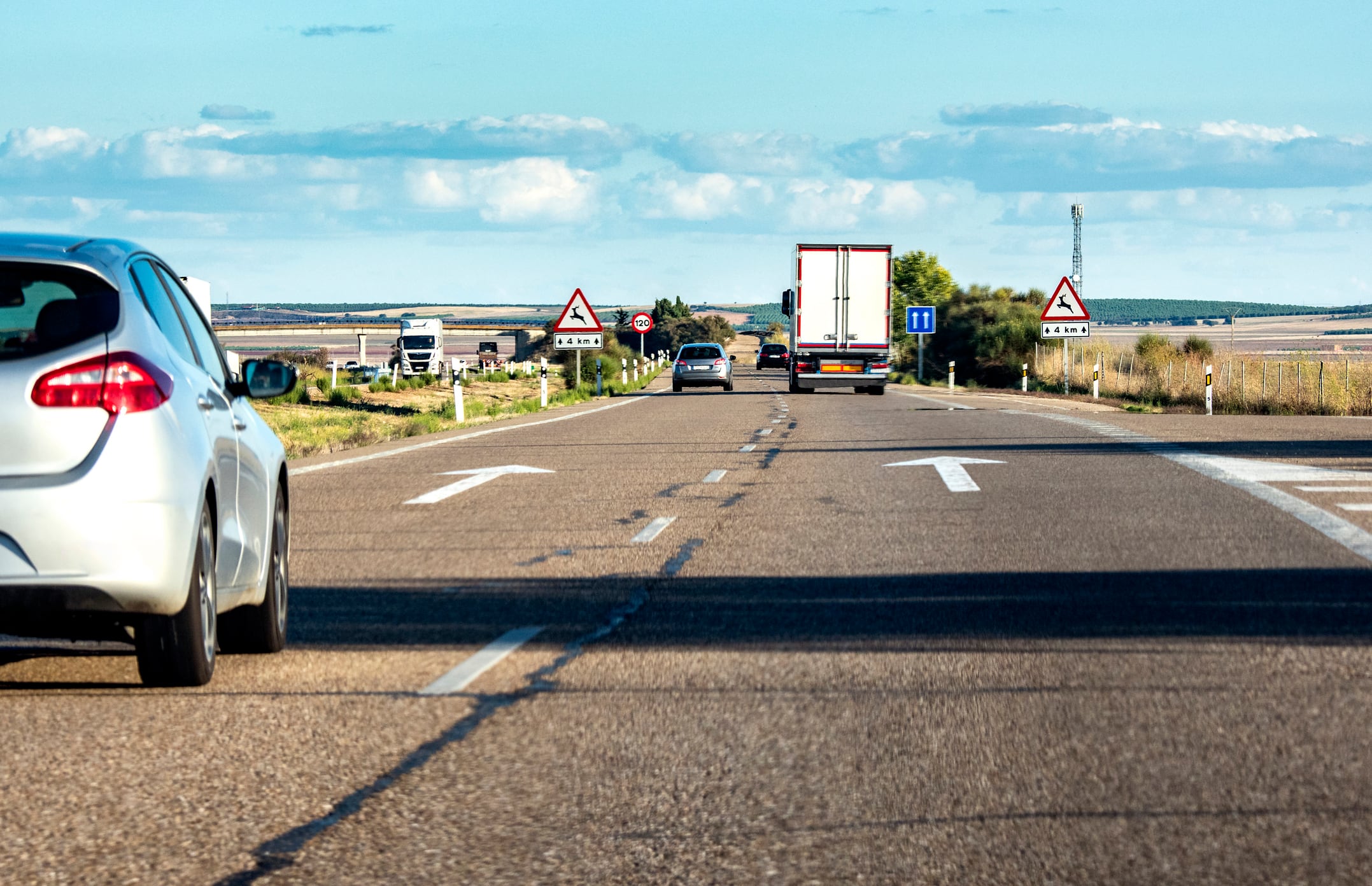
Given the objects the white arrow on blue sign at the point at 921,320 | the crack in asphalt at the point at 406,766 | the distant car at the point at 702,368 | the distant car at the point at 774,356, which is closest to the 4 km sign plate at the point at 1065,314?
the distant car at the point at 702,368

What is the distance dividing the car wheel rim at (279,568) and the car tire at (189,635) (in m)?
0.87

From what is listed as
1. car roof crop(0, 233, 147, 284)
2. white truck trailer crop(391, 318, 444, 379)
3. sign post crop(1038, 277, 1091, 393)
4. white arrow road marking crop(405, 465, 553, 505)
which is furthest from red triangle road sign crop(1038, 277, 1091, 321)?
white truck trailer crop(391, 318, 444, 379)

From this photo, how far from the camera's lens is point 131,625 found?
6.47 metres

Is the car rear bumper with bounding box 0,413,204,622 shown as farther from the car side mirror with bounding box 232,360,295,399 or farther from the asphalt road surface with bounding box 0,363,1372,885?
the car side mirror with bounding box 232,360,295,399

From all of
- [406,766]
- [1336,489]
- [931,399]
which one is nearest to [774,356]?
[931,399]

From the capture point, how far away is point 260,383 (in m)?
A: 7.43

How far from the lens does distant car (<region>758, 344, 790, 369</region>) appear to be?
331ft

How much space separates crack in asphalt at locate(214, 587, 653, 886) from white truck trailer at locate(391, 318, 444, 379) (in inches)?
3131

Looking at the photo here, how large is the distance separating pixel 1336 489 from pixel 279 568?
31.4ft

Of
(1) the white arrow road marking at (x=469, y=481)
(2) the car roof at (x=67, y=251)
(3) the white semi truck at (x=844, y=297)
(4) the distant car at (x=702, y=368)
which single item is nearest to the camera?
(2) the car roof at (x=67, y=251)

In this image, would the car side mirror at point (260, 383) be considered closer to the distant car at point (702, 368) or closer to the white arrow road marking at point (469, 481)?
the white arrow road marking at point (469, 481)

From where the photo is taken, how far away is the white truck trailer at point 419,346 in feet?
285

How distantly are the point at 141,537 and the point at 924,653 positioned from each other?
3110 mm

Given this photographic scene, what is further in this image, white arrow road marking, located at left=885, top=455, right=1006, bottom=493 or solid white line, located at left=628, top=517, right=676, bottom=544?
white arrow road marking, located at left=885, top=455, right=1006, bottom=493
